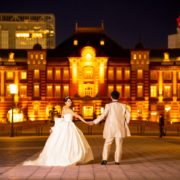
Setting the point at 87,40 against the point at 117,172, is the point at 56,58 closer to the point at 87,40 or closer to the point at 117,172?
the point at 87,40

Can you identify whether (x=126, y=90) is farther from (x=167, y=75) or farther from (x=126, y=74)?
(x=167, y=75)

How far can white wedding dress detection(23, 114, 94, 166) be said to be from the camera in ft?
55.0

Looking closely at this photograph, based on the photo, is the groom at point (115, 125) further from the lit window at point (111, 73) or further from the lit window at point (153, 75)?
the lit window at point (153, 75)

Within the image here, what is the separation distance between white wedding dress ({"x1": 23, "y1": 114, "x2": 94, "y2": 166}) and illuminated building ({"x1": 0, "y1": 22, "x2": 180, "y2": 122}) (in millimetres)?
72775

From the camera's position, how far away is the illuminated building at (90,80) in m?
91.4

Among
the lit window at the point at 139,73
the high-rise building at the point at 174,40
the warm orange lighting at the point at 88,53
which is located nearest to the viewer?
A: the warm orange lighting at the point at 88,53

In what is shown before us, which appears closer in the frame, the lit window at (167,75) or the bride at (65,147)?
the bride at (65,147)

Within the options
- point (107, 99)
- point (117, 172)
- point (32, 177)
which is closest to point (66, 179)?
point (32, 177)

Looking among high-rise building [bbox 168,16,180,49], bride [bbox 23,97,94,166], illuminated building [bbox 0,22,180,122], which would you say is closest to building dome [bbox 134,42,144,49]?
illuminated building [bbox 0,22,180,122]

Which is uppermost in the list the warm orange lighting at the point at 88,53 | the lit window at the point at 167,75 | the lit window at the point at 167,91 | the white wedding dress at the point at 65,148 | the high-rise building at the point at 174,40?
the high-rise building at the point at 174,40

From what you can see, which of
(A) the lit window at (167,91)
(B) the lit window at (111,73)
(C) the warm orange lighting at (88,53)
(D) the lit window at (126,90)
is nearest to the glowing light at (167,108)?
(A) the lit window at (167,91)

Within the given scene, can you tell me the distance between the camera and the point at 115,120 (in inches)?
669

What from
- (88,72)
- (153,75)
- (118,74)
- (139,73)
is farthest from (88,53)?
(153,75)

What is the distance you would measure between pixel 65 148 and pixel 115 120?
5.40ft
